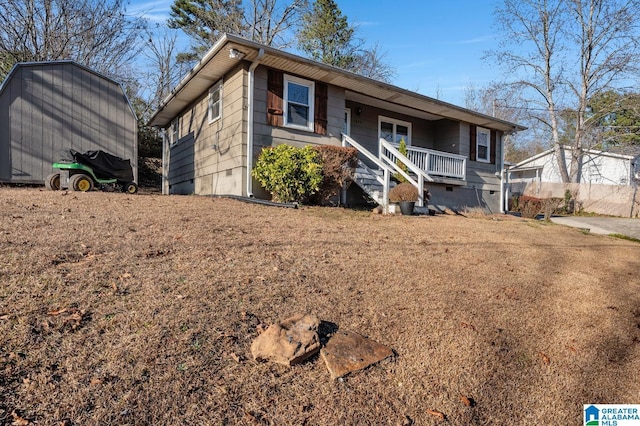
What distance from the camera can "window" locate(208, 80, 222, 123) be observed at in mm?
10078

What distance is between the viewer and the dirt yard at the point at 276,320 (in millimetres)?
1979

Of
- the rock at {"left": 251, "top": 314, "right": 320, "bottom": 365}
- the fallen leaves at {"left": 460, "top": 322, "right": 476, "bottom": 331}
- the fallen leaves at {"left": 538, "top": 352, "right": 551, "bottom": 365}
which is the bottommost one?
the fallen leaves at {"left": 538, "top": 352, "right": 551, "bottom": 365}

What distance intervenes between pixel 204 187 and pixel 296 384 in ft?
32.2

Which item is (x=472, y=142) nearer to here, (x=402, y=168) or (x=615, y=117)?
(x=402, y=168)

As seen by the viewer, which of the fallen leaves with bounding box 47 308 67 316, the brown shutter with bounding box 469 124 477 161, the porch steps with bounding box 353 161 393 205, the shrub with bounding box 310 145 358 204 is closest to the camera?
the fallen leaves with bounding box 47 308 67 316

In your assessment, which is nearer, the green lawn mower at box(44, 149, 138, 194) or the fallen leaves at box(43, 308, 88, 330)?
the fallen leaves at box(43, 308, 88, 330)

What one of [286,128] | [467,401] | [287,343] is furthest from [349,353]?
[286,128]

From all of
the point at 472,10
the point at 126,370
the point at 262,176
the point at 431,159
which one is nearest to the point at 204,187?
the point at 262,176

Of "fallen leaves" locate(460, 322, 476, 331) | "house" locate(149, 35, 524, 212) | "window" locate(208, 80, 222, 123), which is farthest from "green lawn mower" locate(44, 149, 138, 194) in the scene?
"fallen leaves" locate(460, 322, 476, 331)

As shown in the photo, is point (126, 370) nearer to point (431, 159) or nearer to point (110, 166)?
point (110, 166)

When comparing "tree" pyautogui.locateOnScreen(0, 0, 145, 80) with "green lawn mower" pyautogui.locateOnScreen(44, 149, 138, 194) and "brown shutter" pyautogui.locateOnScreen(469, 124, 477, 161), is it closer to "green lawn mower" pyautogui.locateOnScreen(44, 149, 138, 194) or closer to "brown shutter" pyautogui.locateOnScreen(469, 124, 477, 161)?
"green lawn mower" pyautogui.locateOnScreen(44, 149, 138, 194)

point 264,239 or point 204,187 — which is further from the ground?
point 204,187

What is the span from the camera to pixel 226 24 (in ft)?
70.0

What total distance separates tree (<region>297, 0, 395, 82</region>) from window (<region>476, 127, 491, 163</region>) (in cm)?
1076
